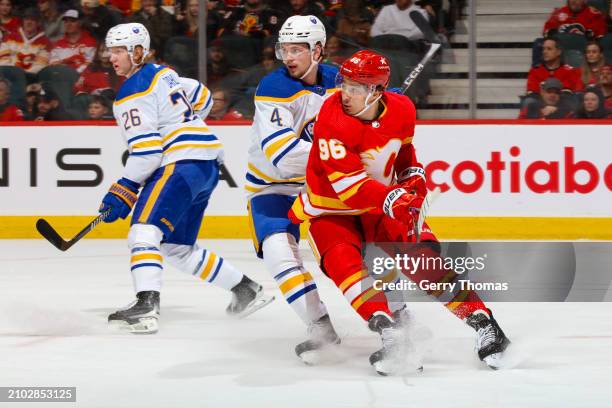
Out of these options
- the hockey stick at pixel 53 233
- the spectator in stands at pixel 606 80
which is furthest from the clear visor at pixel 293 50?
the spectator in stands at pixel 606 80

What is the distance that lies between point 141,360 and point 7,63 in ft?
14.0

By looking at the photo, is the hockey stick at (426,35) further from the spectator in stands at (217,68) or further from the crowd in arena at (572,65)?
the spectator in stands at (217,68)

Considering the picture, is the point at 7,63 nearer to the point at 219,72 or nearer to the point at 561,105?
the point at 219,72

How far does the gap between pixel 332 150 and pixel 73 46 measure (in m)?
4.49

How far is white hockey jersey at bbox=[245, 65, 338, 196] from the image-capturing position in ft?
12.9

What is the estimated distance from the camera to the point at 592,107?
7.14 meters

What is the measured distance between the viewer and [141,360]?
12.5ft

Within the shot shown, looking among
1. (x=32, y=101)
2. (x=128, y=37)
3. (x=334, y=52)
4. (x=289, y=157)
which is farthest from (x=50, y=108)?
(x=289, y=157)

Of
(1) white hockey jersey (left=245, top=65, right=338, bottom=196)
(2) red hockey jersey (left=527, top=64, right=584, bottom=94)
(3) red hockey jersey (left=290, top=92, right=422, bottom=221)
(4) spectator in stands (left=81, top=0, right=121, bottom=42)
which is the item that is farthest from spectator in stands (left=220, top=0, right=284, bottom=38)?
(3) red hockey jersey (left=290, top=92, right=422, bottom=221)

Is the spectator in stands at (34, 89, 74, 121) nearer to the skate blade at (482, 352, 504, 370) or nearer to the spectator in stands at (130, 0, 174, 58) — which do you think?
the spectator in stands at (130, 0, 174, 58)

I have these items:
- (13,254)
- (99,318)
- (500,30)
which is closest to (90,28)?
(13,254)

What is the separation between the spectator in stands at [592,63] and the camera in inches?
284

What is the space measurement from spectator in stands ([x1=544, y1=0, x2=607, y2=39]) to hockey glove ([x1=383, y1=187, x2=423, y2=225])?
4152mm

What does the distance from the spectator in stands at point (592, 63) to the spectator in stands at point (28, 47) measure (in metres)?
3.47
